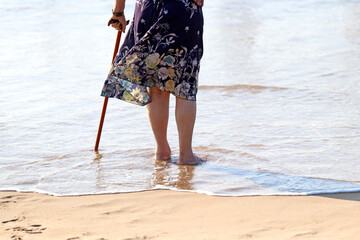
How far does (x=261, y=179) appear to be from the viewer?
336 centimetres

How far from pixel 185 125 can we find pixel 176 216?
2.86ft

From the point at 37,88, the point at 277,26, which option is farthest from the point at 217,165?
the point at 277,26

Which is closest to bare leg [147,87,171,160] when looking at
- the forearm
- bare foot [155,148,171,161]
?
bare foot [155,148,171,161]

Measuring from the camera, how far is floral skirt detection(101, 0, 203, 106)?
334 centimetres

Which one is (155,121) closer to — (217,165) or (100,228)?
(217,165)

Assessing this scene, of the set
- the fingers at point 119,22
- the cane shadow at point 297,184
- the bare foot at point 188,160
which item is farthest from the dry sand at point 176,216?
the fingers at point 119,22

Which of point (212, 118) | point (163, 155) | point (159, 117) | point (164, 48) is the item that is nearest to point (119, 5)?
point (164, 48)

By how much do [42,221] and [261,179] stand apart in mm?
1233

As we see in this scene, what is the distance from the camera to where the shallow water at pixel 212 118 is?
3393 mm

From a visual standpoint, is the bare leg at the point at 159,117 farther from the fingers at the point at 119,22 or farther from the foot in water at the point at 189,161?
the fingers at the point at 119,22

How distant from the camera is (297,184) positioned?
326cm

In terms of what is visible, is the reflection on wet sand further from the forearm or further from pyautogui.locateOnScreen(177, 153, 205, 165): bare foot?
the forearm

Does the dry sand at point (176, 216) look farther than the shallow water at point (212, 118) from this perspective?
No

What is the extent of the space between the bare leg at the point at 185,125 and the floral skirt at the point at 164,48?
0.26 ft
